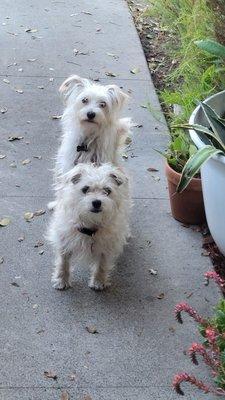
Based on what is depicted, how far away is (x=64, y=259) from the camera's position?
13.6 feet

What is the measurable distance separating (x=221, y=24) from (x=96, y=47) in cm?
252

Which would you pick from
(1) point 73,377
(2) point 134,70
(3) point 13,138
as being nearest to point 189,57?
(2) point 134,70

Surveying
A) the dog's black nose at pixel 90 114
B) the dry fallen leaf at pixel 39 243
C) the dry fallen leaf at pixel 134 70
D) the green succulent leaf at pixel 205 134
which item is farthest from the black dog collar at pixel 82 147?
the dry fallen leaf at pixel 134 70

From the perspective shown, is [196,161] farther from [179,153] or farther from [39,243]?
[39,243]

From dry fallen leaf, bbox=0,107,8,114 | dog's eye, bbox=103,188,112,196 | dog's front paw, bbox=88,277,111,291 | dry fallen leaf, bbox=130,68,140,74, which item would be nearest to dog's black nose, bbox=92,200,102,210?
dog's eye, bbox=103,188,112,196

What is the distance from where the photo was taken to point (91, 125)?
4.60 meters

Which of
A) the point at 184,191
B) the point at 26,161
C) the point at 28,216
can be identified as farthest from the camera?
the point at 26,161

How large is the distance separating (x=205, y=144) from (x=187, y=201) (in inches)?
31.6

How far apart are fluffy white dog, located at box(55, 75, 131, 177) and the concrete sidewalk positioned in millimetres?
526

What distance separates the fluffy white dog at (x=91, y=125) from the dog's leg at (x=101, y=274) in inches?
33.1

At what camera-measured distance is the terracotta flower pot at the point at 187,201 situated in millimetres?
4625

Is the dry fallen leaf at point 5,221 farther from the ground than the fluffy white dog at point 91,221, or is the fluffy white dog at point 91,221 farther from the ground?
the fluffy white dog at point 91,221

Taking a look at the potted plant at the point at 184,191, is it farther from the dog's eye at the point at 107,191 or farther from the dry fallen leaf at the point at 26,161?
the dry fallen leaf at the point at 26,161

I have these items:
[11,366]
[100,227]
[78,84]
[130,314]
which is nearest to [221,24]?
[78,84]
